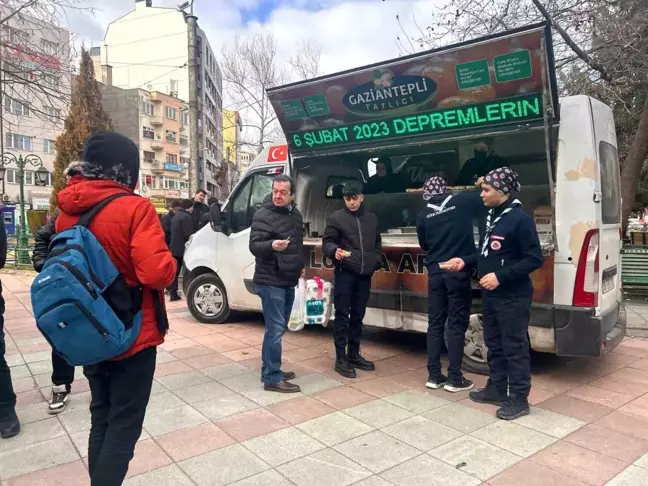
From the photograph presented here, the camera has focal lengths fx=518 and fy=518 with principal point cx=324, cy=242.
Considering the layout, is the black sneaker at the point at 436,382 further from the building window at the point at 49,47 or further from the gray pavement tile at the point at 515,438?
the building window at the point at 49,47

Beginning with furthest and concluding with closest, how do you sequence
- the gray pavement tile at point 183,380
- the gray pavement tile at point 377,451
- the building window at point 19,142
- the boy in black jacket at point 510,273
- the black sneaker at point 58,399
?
the building window at point 19,142 → the gray pavement tile at point 183,380 → the black sneaker at point 58,399 → the boy in black jacket at point 510,273 → the gray pavement tile at point 377,451

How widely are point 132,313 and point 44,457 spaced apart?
1.73 metres

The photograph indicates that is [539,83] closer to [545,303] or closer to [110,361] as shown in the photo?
[545,303]

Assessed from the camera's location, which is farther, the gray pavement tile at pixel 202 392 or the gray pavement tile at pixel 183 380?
the gray pavement tile at pixel 183 380

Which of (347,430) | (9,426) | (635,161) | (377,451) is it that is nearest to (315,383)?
(347,430)

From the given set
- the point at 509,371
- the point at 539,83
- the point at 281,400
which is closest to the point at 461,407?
the point at 509,371

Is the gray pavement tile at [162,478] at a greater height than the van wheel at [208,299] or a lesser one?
lesser

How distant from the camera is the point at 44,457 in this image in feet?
10.7

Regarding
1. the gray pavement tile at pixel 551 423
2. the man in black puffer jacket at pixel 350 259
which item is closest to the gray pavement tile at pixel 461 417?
the gray pavement tile at pixel 551 423

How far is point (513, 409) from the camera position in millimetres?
3895

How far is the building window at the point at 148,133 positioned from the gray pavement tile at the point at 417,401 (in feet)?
181

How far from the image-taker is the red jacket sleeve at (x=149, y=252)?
85.7 inches

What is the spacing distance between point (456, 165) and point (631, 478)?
468cm

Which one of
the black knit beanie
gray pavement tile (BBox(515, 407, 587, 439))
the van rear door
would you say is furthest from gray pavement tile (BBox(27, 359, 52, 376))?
the van rear door
